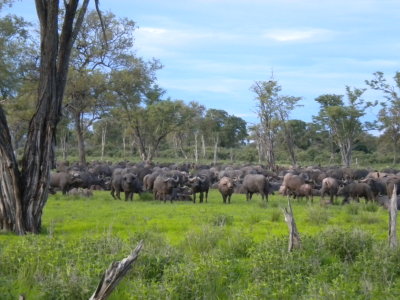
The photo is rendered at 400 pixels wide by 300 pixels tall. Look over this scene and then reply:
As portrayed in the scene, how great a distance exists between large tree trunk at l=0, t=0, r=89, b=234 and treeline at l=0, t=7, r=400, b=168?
642 centimetres

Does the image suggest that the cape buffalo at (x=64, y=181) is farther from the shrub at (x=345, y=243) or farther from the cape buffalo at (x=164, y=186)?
the shrub at (x=345, y=243)

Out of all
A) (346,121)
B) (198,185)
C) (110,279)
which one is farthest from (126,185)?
(346,121)

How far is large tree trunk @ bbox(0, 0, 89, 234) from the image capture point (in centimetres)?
1401

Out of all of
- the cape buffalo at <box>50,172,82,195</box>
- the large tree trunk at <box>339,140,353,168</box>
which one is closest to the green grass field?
the cape buffalo at <box>50,172,82,195</box>

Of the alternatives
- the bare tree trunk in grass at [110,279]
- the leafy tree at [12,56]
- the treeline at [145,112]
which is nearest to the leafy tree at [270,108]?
the treeline at [145,112]

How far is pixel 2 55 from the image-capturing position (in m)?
38.8

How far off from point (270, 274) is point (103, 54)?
→ 3628cm

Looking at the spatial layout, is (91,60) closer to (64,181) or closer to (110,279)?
(64,181)

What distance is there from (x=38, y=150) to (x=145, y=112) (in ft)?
143

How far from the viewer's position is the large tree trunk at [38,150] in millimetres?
14008

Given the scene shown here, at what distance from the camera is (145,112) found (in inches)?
2266

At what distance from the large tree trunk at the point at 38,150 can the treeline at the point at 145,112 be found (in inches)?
253

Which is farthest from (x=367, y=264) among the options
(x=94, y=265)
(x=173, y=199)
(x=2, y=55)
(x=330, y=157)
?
(x=330, y=157)

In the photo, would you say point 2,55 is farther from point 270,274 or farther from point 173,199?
point 270,274
